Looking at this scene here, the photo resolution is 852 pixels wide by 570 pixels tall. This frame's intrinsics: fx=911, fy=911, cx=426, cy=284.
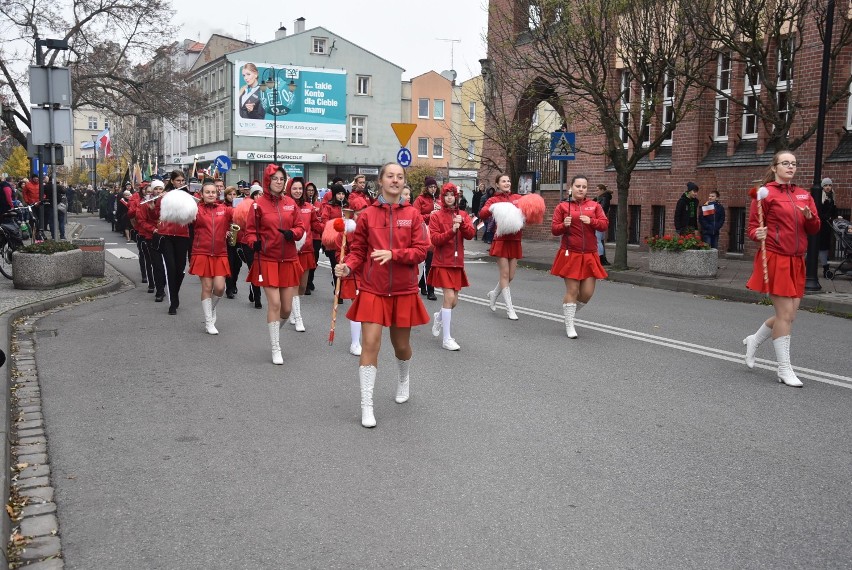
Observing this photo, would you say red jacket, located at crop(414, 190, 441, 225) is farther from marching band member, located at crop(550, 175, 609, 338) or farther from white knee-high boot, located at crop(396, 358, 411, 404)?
white knee-high boot, located at crop(396, 358, 411, 404)

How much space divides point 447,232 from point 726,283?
8.51 metres

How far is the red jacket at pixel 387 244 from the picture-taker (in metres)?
6.41

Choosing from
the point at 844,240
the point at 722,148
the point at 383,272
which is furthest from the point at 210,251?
the point at 722,148

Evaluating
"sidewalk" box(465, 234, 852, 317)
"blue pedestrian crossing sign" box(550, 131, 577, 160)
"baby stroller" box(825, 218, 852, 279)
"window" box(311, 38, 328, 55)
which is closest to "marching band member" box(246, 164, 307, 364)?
"sidewalk" box(465, 234, 852, 317)

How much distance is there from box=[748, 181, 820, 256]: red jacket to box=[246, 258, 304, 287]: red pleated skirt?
427 centimetres

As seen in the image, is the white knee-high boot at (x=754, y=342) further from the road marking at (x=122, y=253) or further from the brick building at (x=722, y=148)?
the road marking at (x=122, y=253)

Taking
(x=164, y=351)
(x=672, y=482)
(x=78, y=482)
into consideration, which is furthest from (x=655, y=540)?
(x=164, y=351)

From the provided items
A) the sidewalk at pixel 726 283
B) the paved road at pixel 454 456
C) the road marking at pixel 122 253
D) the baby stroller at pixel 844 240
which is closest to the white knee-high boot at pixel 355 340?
the paved road at pixel 454 456

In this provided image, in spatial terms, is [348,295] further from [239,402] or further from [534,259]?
[534,259]

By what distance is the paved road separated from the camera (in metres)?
4.13

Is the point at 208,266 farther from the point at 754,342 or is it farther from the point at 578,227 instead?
the point at 754,342

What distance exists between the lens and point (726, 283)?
1617cm

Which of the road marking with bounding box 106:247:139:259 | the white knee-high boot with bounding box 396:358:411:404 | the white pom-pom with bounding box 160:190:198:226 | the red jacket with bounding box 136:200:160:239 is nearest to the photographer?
the white knee-high boot with bounding box 396:358:411:404

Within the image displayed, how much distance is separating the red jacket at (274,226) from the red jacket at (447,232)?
1.43m
